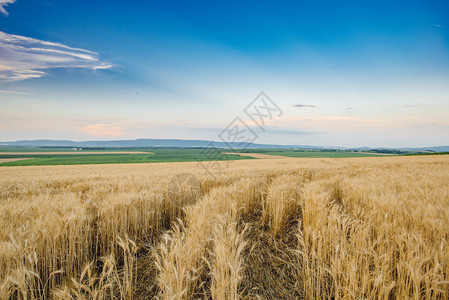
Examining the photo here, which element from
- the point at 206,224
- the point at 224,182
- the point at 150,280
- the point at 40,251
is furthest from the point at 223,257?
the point at 224,182

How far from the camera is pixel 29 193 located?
628 centimetres

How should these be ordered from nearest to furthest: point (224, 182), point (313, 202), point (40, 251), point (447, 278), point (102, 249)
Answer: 1. point (447, 278)
2. point (40, 251)
3. point (102, 249)
4. point (313, 202)
5. point (224, 182)

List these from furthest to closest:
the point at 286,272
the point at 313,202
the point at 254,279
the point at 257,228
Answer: the point at 257,228, the point at 313,202, the point at 286,272, the point at 254,279

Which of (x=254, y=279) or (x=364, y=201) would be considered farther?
(x=364, y=201)

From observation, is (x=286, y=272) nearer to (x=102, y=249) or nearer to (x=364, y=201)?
(x=364, y=201)

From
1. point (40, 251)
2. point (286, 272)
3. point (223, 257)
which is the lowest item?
point (286, 272)

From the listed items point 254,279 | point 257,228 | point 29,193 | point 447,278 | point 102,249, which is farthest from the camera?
point 29,193

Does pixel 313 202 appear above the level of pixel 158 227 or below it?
above

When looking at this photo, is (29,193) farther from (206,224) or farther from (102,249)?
(206,224)

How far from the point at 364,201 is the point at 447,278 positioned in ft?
8.11

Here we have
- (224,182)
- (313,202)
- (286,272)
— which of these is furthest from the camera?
(224,182)

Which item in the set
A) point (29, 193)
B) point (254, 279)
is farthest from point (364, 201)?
point (29, 193)

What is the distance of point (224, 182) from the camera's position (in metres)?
7.13

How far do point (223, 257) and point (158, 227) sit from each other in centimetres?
276
